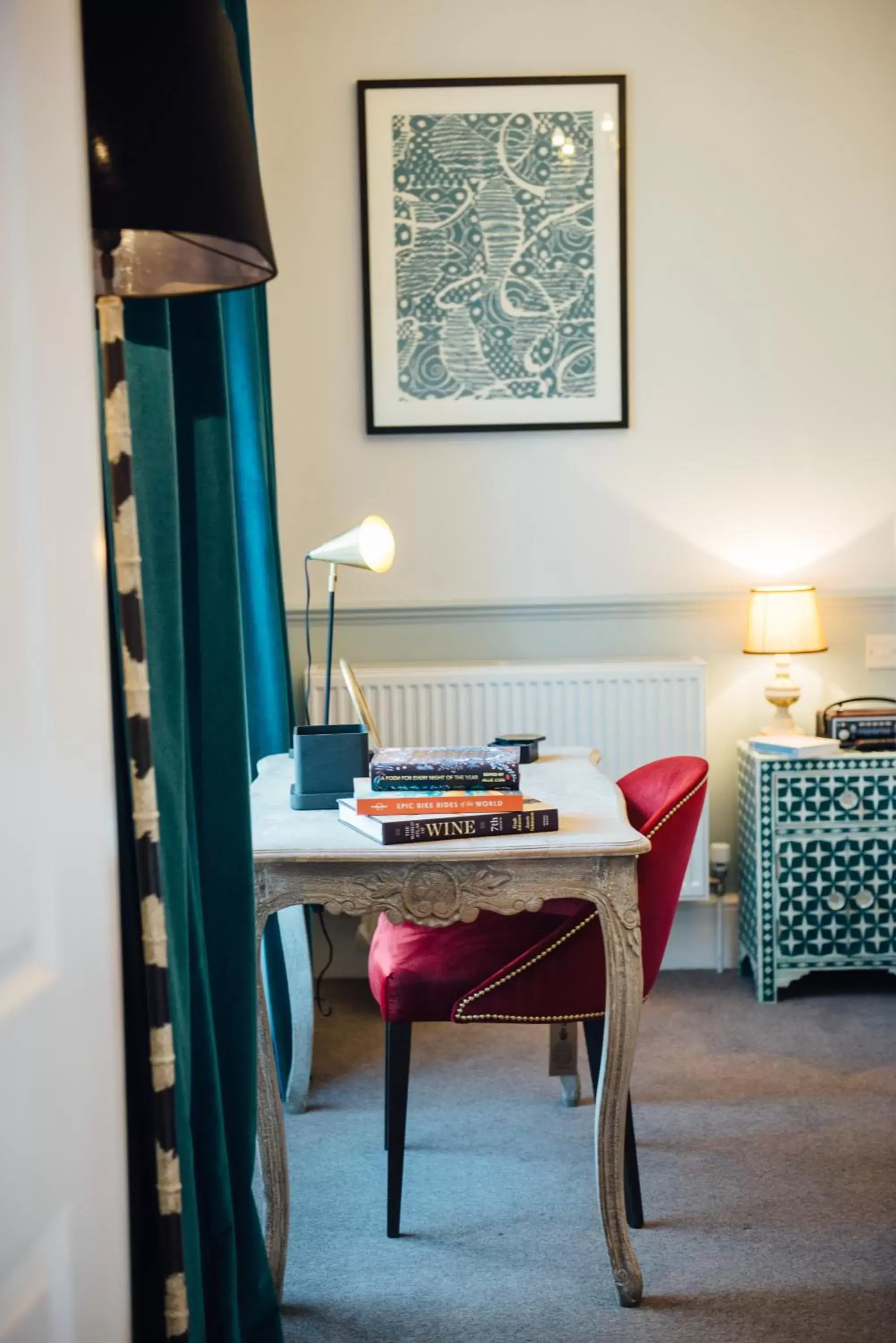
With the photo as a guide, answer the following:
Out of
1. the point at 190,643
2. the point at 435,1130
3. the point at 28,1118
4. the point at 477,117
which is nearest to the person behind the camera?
the point at 28,1118

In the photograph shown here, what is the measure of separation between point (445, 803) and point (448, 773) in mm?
92

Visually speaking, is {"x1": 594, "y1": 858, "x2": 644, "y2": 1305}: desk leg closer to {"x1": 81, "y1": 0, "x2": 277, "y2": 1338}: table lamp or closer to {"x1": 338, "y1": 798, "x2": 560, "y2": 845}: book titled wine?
{"x1": 338, "y1": 798, "x2": 560, "y2": 845}: book titled wine

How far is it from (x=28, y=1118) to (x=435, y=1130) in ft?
5.72

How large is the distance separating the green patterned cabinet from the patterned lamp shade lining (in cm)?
29

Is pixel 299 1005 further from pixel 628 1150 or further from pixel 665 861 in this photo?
pixel 665 861

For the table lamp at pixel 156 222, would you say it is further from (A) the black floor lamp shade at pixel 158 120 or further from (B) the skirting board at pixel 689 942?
(B) the skirting board at pixel 689 942

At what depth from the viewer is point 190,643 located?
1.64m

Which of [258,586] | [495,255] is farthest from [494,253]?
[258,586]

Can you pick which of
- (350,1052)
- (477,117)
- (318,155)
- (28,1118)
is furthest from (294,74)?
(28,1118)

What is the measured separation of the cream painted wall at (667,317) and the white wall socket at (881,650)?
0.17 metres

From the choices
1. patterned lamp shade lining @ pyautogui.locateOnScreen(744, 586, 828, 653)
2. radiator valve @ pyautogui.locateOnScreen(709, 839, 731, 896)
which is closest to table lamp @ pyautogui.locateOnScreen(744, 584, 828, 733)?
patterned lamp shade lining @ pyautogui.locateOnScreen(744, 586, 828, 653)

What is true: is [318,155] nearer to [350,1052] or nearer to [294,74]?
[294,74]

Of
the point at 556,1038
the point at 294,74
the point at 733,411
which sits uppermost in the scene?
the point at 294,74

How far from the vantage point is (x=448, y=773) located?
2051 millimetres
